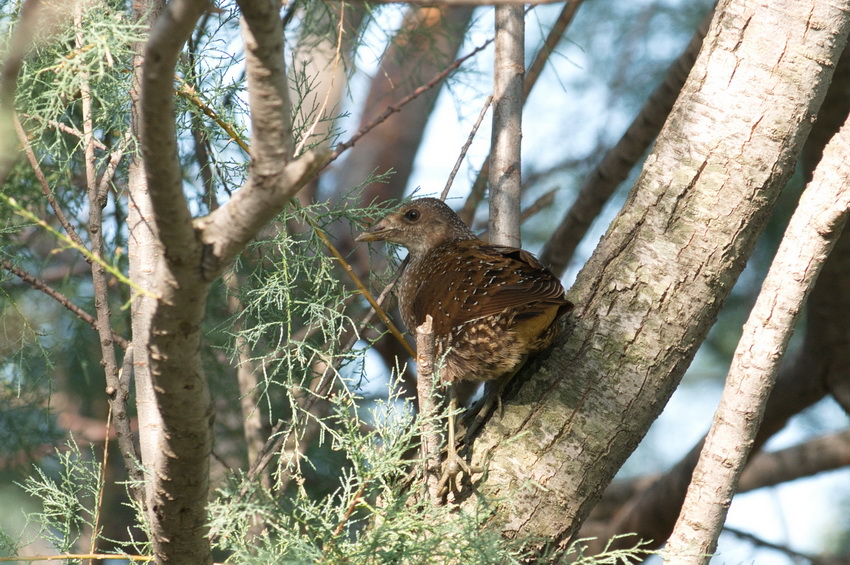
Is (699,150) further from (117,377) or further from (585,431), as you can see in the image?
(117,377)

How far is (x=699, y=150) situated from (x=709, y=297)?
40cm

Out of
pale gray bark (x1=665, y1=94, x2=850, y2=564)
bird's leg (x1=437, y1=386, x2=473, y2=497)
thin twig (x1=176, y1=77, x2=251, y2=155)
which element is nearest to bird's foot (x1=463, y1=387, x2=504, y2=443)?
bird's leg (x1=437, y1=386, x2=473, y2=497)

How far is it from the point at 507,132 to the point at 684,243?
2.76 feet

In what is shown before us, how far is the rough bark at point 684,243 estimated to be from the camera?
2.18 meters

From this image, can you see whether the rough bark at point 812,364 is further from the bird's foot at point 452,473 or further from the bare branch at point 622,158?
the bird's foot at point 452,473

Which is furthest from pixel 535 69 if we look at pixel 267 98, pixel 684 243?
pixel 267 98

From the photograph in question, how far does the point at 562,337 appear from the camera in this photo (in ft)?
7.55

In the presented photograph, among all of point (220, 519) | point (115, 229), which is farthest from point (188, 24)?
point (115, 229)

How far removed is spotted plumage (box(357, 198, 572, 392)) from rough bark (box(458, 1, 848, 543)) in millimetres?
88

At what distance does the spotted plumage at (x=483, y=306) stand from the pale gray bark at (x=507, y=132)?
150 mm

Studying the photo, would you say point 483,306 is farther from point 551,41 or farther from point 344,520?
point 551,41

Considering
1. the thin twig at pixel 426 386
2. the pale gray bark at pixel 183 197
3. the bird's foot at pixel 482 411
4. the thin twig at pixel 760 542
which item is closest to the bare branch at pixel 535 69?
the bird's foot at pixel 482 411

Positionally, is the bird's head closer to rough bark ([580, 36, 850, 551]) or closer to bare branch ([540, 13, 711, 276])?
bare branch ([540, 13, 711, 276])

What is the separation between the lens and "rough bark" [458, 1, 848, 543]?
85.8 inches
